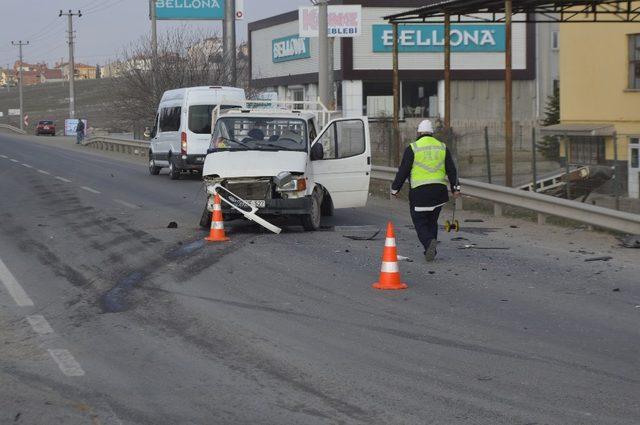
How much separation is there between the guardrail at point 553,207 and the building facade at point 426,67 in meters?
30.6

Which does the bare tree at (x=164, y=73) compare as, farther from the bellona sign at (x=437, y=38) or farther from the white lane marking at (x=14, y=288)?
the white lane marking at (x=14, y=288)

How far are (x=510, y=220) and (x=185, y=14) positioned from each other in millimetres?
38845

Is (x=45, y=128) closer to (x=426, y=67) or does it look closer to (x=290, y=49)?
(x=290, y=49)

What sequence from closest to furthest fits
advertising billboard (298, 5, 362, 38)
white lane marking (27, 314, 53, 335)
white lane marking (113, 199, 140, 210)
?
white lane marking (27, 314, 53, 335) → white lane marking (113, 199, 140, 210) → advertising billboard (298, 5, 362, 38)

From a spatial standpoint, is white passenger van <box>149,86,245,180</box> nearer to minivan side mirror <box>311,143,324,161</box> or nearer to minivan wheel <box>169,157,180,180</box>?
minivan wheel <box>169,157,180,180</box>

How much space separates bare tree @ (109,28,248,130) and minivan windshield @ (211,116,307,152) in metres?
31.8

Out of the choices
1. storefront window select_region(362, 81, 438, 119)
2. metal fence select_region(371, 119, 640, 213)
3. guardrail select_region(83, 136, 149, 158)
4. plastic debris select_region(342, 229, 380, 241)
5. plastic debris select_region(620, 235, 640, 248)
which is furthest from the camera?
storefront window select_region(362, 81, 438, 119)

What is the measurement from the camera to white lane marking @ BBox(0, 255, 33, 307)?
34.0 ft

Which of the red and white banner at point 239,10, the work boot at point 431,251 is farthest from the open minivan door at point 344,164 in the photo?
the red and white banner at point 239,10

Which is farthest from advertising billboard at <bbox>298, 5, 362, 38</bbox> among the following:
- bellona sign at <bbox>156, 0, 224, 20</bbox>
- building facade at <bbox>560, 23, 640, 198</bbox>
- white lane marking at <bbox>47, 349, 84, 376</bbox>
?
bellona sign at <bbox>156, 0, 224, 20</bbox>

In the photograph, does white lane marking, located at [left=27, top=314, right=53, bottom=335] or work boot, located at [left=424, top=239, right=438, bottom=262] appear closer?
white lane marking, located at [left=27, top=314, right=53, bottom=335]

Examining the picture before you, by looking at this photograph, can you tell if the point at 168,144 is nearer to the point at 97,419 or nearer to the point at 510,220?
the point at 510,220

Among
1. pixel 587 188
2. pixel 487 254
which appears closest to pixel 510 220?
pixel 587 188

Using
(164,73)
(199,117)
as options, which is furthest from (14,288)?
(164,73)
